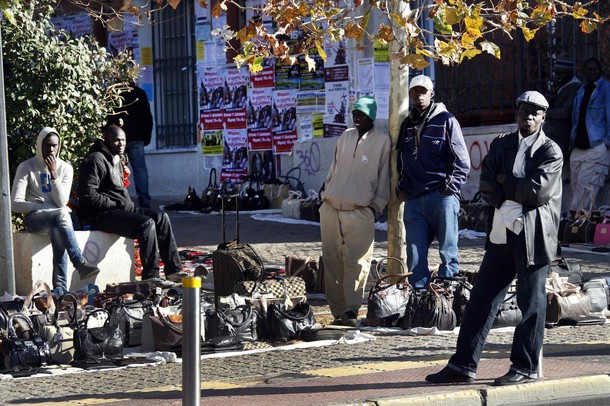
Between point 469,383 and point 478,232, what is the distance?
10061 mm

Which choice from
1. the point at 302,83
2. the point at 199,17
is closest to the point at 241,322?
the point at 302,83

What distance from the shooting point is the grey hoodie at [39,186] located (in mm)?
13016

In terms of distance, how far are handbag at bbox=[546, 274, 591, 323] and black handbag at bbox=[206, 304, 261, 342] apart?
98.2 inches

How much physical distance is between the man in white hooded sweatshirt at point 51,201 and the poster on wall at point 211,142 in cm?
1211

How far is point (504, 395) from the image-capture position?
8.05 metres

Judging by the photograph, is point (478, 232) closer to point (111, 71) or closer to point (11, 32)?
point (111, 71)

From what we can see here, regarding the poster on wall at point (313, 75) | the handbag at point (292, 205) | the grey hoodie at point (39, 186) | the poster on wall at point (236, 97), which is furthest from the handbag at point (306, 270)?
the poster on wall at point (236, 97)

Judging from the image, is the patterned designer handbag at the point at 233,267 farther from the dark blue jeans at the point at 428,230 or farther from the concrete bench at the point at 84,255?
the concrete bench at the point at 84,255

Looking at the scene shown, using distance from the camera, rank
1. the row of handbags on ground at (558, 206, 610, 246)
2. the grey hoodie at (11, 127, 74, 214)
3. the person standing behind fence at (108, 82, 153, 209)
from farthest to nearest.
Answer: the person standing behind fence at (108, 82, 153, 209), the row of handbags on ground at (558, 206, 610, 246), the grey hoodie at (11, 127, 74, 214)

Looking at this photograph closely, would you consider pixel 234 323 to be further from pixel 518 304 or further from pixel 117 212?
pixel 117 212

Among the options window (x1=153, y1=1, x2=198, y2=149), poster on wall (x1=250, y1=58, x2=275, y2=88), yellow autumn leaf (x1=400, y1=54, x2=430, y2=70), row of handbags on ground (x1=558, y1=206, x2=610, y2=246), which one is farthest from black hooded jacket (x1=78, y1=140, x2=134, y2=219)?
window (x1=153, y1=1, x2=198, y2=149)

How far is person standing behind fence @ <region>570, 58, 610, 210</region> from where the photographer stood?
59.2ft

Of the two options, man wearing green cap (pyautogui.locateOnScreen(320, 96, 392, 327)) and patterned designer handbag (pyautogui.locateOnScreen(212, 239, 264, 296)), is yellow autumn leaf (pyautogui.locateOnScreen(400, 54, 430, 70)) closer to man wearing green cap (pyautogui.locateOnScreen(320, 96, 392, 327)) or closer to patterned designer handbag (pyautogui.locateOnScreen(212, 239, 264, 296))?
man wearing green cap (pyautogui.locateOnScreen(320, 96, 392, 327))

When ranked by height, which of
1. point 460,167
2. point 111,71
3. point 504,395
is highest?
point 111,71
